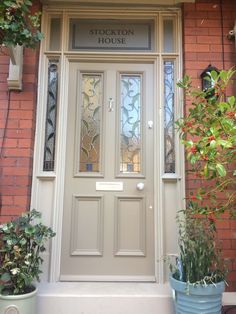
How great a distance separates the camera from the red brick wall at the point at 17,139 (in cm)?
260

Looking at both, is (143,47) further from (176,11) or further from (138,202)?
(138,202)

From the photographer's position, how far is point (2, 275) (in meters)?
2.07

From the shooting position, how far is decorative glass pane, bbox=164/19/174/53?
2926 millimetres

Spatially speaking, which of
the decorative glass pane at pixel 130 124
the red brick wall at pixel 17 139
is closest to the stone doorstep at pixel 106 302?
the red brick wall at pixel 17 139

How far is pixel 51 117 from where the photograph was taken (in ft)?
9.35

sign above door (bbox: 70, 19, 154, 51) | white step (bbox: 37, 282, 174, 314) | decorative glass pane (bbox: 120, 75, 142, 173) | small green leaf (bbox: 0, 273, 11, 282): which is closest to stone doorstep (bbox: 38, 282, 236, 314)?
white step (bbox: 37, 282, 174, 314)

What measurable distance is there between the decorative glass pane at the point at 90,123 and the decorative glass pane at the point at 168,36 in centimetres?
72

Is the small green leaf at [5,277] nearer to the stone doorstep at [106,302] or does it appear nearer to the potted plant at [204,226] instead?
the stone doorstep at [106,302]

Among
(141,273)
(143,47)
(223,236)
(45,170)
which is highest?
(143,47)

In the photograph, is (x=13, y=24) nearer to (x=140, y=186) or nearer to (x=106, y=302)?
(x=140, y=186)

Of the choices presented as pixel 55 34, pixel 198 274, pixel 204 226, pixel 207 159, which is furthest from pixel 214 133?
pixel 55 34

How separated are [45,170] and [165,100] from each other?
4.34 feet

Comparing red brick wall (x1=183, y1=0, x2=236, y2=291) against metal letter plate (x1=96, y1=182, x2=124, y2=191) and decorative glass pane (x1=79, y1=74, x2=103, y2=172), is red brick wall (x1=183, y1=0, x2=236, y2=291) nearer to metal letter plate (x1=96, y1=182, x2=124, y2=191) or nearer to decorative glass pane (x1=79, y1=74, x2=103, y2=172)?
decorative glass pane (x1=79, y1=74, x2=103, y2=172)

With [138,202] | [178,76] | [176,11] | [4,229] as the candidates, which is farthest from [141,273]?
[176,11]
